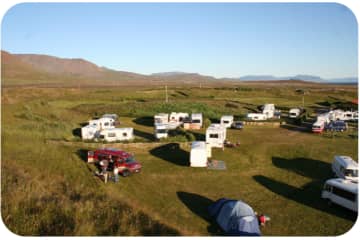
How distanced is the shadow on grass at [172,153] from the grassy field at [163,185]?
0.08 m

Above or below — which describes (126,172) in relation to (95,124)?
below

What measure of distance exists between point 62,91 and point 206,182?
201 feet

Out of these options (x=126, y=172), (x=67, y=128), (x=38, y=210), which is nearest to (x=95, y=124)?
(x=67, y=128)

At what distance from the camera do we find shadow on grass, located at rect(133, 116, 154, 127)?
3694cm

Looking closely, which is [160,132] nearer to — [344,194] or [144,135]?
[144,135]

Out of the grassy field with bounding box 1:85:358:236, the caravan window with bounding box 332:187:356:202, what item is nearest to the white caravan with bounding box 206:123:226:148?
the grassy field with bounding box 1:85:358:236

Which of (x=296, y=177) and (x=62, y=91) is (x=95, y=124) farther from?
(x=62, y=91)

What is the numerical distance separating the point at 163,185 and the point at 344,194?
9656 millimetres

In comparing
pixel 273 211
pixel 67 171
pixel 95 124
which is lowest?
pixel 273 211

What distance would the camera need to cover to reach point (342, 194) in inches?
568

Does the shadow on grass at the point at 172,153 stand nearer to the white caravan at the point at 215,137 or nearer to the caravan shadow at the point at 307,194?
the white caravan at the point at 215,137

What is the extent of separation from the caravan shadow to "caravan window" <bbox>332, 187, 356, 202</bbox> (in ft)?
2.36

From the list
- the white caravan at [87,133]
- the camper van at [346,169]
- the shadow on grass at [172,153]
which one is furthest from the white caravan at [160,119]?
the camper van at [346,169]

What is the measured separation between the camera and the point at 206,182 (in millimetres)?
17969
